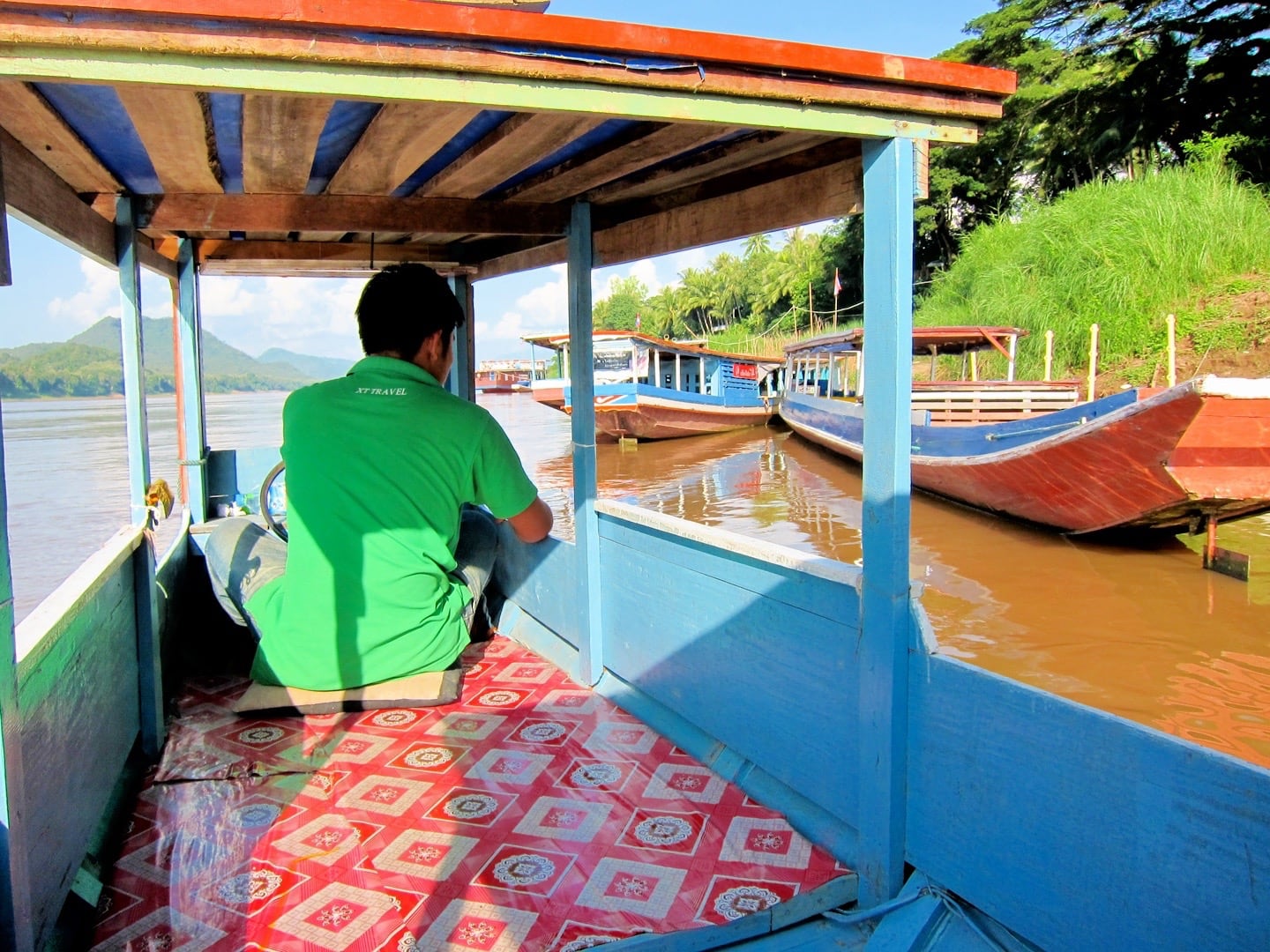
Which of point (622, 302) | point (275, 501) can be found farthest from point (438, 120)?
point (622, 302)

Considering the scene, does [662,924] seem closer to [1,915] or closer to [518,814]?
[518,814]

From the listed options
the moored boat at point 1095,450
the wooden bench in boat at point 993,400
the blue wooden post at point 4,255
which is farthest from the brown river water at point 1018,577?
the blue wooden post at point 4,255

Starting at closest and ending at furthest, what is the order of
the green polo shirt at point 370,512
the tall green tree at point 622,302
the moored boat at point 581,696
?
the moored boat at point 581,696
the green polo shirt at point 370,512
the tall green tree at point 622,302

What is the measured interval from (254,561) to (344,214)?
1.32m

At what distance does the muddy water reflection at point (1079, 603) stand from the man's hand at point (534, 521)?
0.38 metres

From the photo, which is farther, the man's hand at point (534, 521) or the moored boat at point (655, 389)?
the moored boat at point (655, 389)

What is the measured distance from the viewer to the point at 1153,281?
16547 mm

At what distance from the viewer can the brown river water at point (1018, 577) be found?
223 inches

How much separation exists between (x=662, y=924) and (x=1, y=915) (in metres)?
1.14

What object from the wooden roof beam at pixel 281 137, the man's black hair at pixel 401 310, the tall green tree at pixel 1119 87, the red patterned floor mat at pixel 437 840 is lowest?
the red patterned floor mat at pixel 437 840

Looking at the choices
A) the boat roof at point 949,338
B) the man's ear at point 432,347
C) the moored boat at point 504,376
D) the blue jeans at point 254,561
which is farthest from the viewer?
the moored boat at point 504,376

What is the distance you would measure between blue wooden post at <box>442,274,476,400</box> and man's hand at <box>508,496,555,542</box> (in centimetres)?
160

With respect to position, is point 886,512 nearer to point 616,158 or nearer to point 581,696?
point 616,158

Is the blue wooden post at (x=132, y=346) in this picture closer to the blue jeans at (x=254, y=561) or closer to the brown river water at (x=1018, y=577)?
the blue jeans at (x=254, y=561)
